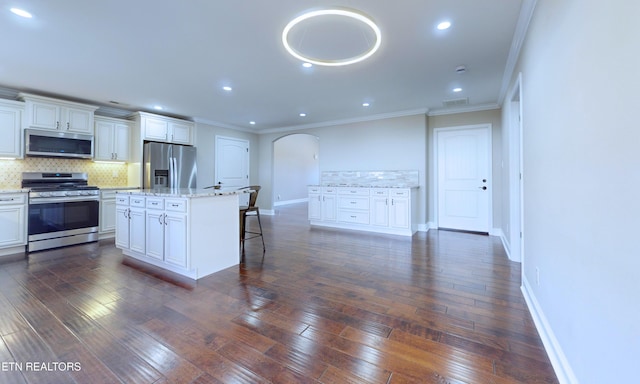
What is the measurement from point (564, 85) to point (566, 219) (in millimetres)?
734

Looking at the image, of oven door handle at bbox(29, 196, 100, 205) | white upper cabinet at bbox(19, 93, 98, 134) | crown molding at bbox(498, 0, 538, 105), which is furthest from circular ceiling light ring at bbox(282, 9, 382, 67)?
oven door handle at bbox(29, 196, 100, 205)

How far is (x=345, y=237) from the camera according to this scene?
4.87 metres

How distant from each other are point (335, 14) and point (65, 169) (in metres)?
5.31

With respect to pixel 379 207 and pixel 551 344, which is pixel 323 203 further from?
pixel 551 344

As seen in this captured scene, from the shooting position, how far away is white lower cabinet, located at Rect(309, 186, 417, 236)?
497 centimetres

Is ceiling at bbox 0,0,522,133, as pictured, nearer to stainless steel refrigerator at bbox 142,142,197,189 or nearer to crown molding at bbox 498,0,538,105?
→ crown molding at bbox 498,0,538,105

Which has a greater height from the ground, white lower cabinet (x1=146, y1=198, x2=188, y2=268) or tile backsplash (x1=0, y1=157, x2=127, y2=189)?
tile backsplash (x1=0, y1=157, x2=127, y2=189)

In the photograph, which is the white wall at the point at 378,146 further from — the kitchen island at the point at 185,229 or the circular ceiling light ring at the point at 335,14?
the kitchen island at the point at 185,229

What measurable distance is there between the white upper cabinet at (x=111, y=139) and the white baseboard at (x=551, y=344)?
21.5 ft

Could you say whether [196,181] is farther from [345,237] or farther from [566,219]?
[566,219]

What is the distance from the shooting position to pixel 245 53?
3021 mm

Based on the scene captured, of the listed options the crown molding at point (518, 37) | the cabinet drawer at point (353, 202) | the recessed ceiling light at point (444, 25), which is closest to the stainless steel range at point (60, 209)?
the cabinet drawer at point (353, 202)

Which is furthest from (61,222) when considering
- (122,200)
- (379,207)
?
(379,207)

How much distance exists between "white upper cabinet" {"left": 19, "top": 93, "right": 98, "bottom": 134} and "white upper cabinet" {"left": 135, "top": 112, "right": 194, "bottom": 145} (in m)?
0.78
